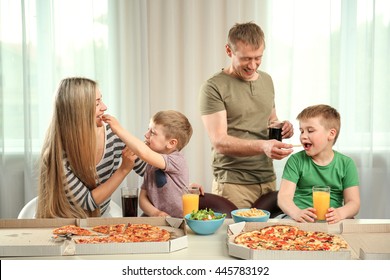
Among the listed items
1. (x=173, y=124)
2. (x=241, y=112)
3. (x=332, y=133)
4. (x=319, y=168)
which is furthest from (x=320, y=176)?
(x=173, y=124)

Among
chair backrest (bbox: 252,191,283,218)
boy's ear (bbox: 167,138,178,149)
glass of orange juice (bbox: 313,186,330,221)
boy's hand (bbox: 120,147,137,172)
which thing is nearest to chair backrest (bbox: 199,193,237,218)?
chair backrest (bbox: 252,191,283,218)

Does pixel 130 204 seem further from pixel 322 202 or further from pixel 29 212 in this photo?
pixel 322 202

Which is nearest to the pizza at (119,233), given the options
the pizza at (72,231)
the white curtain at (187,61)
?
the pizza at (72,231)

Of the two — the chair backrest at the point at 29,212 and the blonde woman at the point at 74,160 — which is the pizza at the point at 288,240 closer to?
the blonde woman at the point at 74,160

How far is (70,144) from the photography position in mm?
2451

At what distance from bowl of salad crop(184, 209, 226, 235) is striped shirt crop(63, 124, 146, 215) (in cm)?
55

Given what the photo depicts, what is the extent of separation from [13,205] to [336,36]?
2809mm

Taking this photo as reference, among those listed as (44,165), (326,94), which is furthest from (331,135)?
(326,94)

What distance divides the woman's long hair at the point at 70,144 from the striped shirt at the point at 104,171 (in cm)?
2

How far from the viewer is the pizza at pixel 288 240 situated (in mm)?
1788

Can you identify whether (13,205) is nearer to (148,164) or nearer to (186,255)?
(148,164)

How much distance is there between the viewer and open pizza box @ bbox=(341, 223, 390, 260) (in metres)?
1.89

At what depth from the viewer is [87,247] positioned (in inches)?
71.3

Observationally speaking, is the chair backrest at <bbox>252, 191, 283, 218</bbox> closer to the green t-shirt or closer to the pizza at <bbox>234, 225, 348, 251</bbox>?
the green t-shirt
